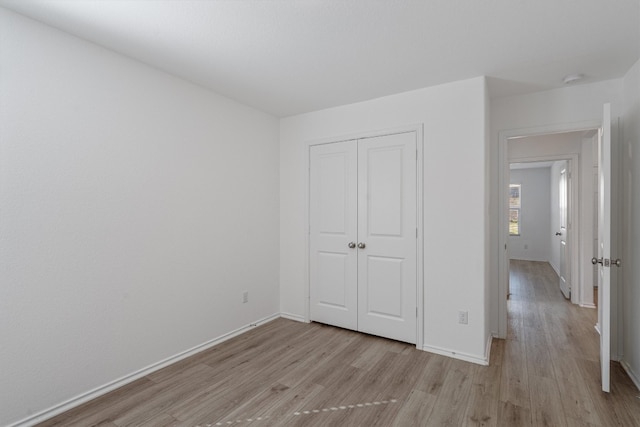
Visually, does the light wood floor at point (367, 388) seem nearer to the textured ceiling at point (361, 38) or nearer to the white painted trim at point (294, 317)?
the white painted trim at point (294, 317)

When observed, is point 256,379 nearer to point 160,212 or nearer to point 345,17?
point 160,212

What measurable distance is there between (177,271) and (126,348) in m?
0.68

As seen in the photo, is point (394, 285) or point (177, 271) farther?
point (394, 285)

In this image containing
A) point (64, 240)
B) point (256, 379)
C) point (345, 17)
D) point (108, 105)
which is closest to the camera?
point (345, 17)

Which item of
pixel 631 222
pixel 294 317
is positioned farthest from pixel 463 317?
pixel 294 317

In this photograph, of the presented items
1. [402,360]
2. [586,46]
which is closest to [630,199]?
[586,46]

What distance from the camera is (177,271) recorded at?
2.76 metres

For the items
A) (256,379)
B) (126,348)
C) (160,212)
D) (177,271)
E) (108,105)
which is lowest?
(256,379)

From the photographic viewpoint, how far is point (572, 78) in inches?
106

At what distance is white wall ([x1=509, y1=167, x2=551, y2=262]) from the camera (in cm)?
814

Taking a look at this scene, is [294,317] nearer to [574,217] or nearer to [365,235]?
[365,235]

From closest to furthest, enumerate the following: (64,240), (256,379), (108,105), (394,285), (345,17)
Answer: (345,17)
(64,240)
(108,105)
(256,379)
(394,285)

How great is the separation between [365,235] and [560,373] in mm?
1987

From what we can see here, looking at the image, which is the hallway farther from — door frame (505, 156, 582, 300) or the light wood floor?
door frame (505, 156, 582, 300)
